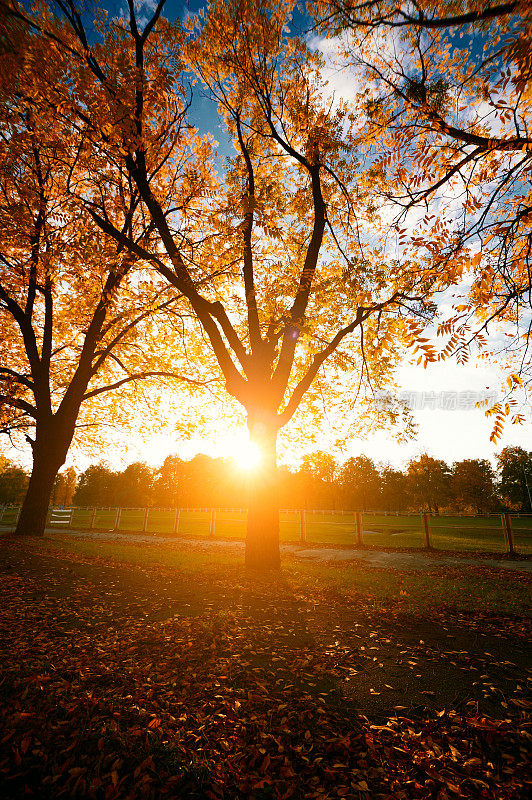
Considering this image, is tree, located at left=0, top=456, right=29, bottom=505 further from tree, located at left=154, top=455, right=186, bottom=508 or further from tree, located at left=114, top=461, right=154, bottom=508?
tree, located at left=154, top=455, right=186, bottom=508

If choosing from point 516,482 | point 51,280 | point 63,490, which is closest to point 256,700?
point 51,280

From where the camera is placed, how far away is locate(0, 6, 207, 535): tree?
8109mm

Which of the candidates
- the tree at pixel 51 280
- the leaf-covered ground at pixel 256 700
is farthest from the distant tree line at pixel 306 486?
the leaf-covered ground at pixel 256 700

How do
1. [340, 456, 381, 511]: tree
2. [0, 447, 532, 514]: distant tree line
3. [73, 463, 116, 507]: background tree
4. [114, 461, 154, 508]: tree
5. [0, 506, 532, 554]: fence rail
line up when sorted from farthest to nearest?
[73, 463, 116, 507]: background tree → [114, 461, 154, 508]: tree → [340, 456, 381, 511]: tree → [0, 447, 532, 514]: distant tree line → [0, 506, 532, 554]: fence rail

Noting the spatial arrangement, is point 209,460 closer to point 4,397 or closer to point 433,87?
point 4,397

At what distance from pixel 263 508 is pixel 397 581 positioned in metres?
3.55

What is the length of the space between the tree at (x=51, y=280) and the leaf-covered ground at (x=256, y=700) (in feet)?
24.8

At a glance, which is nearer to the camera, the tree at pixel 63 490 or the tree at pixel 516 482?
the tree at pixel 516 482

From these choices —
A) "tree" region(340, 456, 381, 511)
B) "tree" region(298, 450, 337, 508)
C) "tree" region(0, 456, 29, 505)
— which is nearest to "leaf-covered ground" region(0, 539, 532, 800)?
"tree" region(298, 450, 337, 508)

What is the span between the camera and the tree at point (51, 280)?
8.11 m

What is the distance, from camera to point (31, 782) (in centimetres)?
214

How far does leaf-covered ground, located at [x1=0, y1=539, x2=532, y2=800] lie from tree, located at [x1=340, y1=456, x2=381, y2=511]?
203 ft

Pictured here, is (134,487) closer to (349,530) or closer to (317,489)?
(317,489)

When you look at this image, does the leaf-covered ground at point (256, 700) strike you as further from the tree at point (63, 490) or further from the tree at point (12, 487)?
the tree at point (63, 490)
